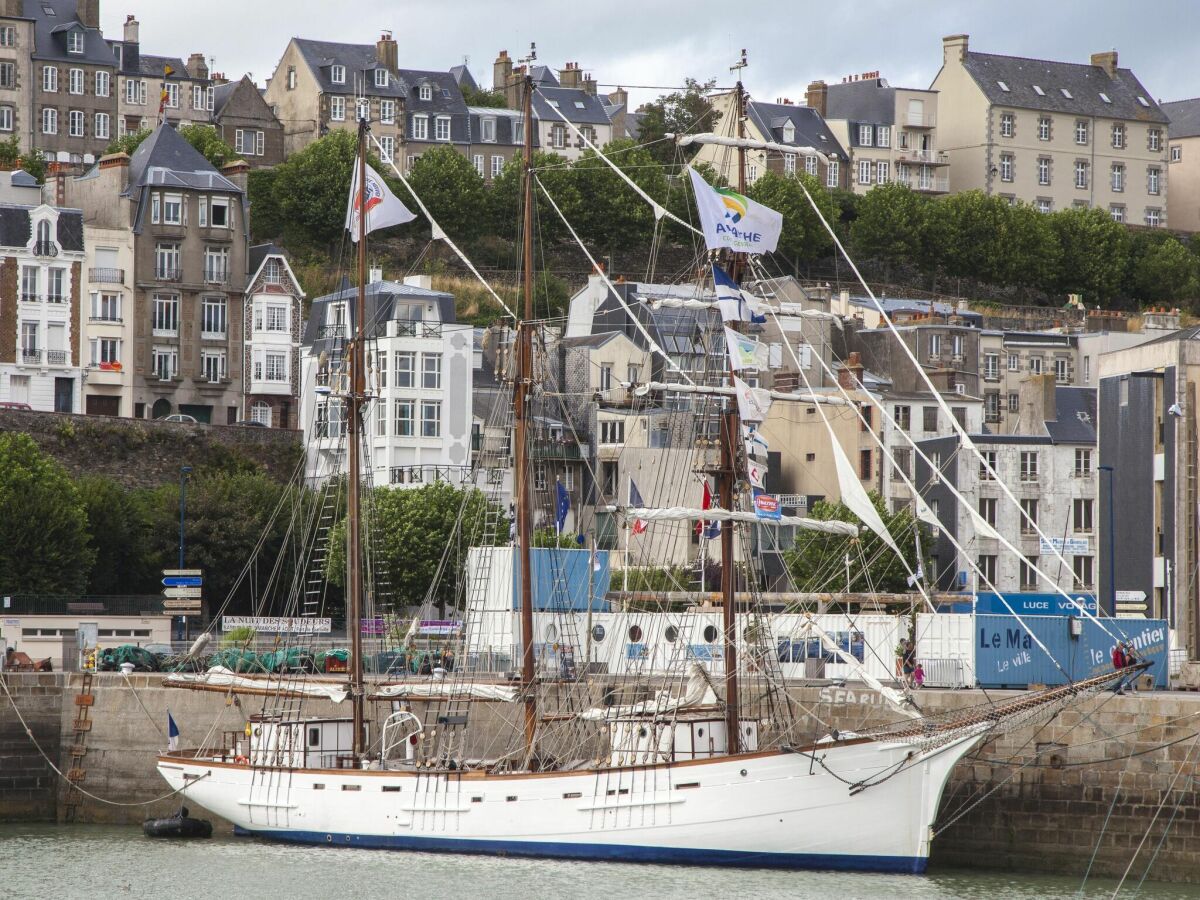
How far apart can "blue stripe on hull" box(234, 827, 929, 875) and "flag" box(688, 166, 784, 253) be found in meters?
12.4

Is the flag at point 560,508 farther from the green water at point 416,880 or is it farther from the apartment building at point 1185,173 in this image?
the apartment building at point 1185,173

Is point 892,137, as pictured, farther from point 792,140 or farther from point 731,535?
point 731,535

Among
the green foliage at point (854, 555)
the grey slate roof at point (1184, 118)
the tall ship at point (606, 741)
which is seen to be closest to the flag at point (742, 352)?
the tall ship at point (606, 741)

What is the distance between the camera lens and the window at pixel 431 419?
8525 centimetres

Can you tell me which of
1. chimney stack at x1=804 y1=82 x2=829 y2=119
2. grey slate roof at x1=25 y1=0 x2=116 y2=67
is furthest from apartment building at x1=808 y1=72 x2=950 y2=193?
grey slate roof at x1=25 y1=0 x2=116 y2=67

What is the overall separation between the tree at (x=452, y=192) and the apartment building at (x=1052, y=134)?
119ft

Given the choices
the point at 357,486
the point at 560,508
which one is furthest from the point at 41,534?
the point at 560,508

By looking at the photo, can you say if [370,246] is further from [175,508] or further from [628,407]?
[175,508]

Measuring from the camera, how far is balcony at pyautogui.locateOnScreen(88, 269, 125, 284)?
296 ft

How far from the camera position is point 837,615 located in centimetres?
5381

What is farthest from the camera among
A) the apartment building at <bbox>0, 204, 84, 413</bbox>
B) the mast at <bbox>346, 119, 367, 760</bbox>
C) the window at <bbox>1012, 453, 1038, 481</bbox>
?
the apartment building at <bbox>0, 204, 84, 413</bbox>

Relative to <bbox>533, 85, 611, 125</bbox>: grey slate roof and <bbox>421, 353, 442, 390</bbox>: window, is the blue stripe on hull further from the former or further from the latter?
<bbox>533, 85, 611, 125</bbox>: grey slate roof

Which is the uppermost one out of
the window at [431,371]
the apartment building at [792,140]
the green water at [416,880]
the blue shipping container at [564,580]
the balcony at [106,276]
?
the apartment building at [792,140]

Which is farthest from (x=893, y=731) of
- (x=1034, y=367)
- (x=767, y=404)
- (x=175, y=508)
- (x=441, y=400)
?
(x=1034, y=367)
